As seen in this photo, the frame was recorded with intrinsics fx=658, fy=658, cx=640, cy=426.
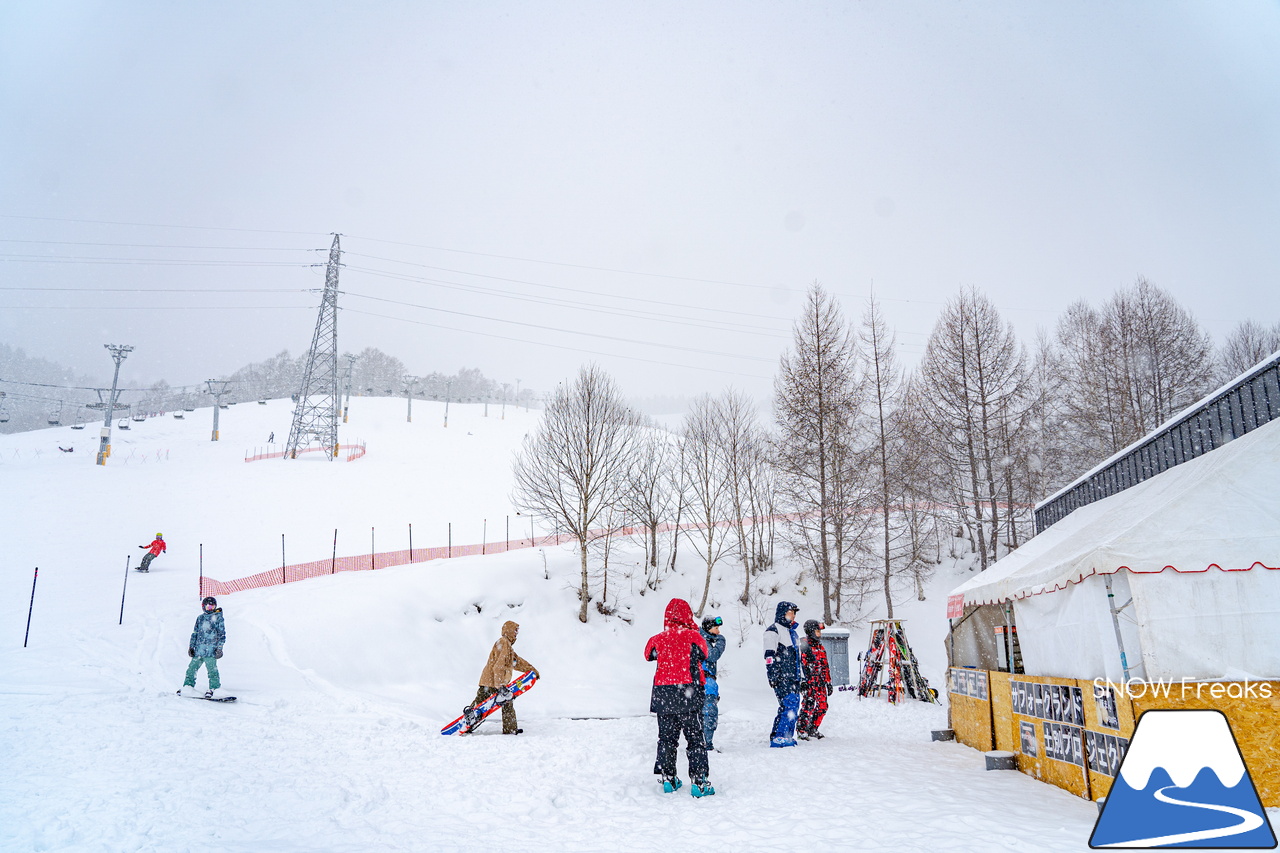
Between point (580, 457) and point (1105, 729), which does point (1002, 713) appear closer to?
point (1105, 729)

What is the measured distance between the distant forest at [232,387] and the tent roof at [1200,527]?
99672 millimetres

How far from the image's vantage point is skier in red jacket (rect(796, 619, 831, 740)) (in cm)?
1036

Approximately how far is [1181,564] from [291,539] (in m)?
28.7

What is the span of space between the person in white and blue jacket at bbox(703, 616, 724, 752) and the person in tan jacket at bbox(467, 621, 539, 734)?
2.92 meters

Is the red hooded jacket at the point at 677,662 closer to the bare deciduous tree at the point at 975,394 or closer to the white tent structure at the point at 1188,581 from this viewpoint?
the white tent structure at the point at 1188,581

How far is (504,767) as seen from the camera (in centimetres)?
791

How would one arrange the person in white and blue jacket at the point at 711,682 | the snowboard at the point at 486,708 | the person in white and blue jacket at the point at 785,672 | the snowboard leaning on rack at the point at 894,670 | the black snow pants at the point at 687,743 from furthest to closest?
the snowboard leaning on rack at the point at 894,670
the snowboard at the point at 486,708
the person in white and blue jacket at the point at 785,672
the person in white and blue jacket at the point at 711,682
the black snow pants at the point at 687,743

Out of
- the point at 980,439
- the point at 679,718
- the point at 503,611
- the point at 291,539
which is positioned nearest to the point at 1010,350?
the point at 980,439

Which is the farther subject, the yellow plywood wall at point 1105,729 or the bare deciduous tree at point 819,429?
the bare deciduous tree at point 819,429

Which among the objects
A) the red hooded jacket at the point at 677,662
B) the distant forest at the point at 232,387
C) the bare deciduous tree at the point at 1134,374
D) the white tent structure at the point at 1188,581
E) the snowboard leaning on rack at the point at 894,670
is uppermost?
the distant forest at the point at 232,387

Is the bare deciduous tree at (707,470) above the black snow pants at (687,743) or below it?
above

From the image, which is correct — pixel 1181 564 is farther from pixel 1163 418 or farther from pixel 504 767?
pixel 1163 418

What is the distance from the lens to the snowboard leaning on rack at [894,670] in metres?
15.3

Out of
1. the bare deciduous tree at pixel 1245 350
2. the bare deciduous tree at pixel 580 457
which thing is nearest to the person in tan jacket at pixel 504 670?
the bare deciduous tree at pixel 580 457
